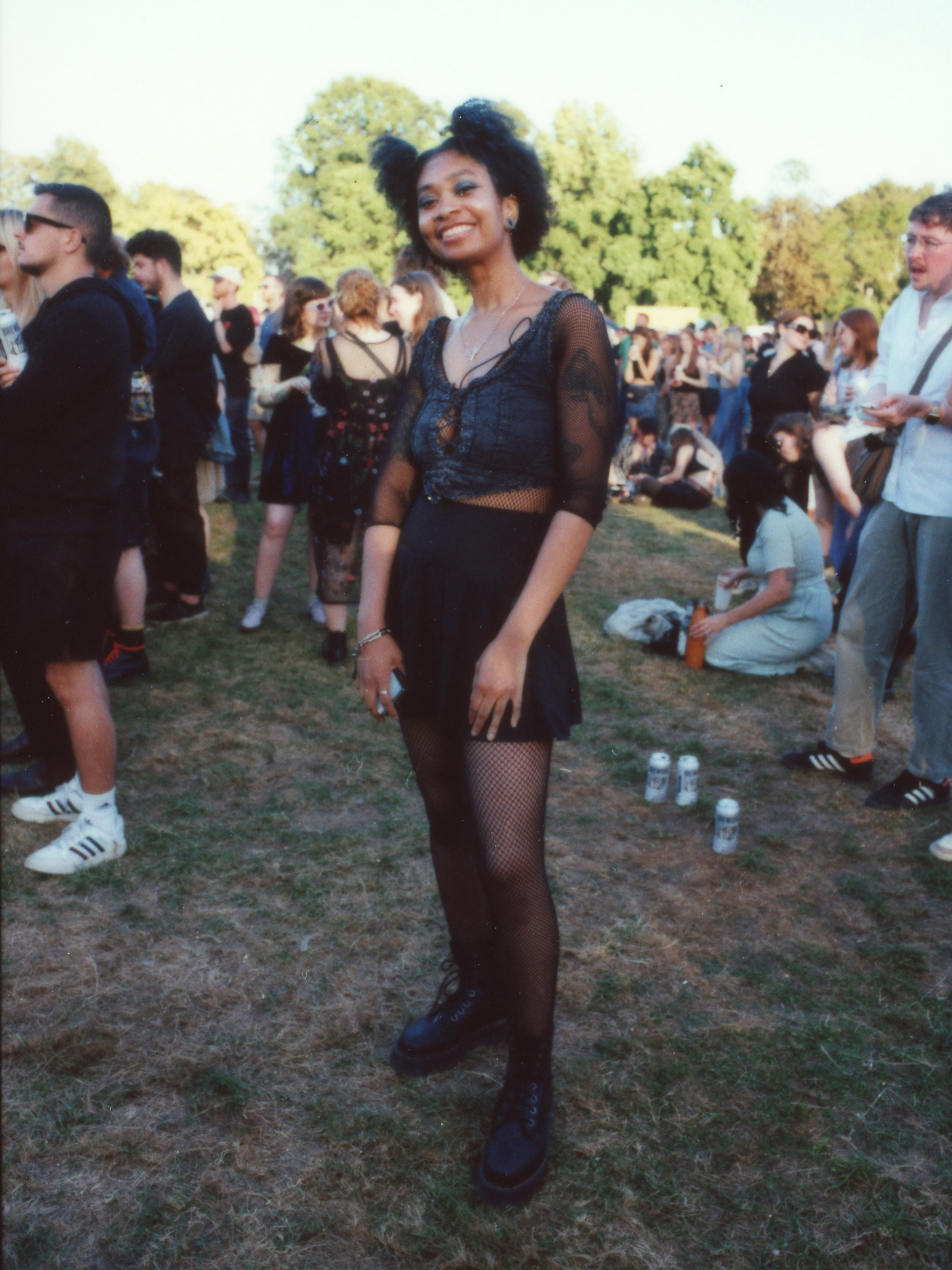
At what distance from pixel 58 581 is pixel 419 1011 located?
5.62 feet

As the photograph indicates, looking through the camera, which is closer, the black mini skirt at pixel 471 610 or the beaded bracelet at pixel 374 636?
the black mini skirt at pixel 471 610

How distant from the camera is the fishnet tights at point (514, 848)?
77.5 inches

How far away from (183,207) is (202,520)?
39.9m

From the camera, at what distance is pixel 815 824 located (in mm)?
3832

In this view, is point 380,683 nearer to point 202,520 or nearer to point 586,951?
point 586,951

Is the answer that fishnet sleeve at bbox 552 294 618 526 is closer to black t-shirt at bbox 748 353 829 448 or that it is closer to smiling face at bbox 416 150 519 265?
smiling face at bbox 416 150 519 265

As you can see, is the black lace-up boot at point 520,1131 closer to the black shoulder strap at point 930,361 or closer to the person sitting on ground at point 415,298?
the black shoulder strap at point 930,361

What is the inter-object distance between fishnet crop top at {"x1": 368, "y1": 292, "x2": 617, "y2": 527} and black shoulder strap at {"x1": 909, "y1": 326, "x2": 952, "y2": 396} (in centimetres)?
213

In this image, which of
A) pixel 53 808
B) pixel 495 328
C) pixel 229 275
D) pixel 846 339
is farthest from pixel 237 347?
pixel 495 328

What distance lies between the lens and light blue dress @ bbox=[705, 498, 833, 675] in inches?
211

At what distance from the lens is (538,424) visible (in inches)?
74.4

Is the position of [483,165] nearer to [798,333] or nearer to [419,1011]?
[419,1011]

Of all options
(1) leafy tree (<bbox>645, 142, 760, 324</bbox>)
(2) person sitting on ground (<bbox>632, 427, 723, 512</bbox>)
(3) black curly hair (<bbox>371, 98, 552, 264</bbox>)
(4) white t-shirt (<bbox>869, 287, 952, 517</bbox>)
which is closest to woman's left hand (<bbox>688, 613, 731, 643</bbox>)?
(4) white t-shirt (<bbox>869, 287, 952, 517</bbox>)

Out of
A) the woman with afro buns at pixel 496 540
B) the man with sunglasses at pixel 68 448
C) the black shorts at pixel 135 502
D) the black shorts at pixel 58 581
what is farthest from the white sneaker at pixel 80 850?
the black shorts at pixel 135 502
